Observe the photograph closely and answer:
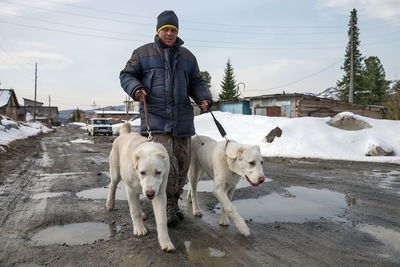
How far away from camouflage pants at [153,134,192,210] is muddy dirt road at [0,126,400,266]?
0.41 metres

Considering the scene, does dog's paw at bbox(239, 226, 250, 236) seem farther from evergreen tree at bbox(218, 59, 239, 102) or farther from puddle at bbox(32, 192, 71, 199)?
evergreen tree at bbox(218, 59, 239, 102)

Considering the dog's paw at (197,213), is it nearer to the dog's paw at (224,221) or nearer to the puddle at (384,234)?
the dog's paw at (224,221)

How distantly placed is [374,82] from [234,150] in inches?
1996

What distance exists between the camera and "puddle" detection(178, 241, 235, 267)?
2905mm

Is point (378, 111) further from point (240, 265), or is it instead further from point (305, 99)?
point (240, 265)

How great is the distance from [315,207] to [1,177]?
22.0 ft

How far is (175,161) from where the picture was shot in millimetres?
4137

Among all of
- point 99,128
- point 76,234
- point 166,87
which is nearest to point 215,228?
point 76,234

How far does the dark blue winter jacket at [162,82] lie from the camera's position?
415 cm

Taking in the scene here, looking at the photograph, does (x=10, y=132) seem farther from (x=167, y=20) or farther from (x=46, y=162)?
(x=167, y=20)

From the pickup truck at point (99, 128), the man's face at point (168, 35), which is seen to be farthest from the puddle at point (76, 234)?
the pickup truck at point (99, 128)

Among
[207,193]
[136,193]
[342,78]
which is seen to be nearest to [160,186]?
[136,193]

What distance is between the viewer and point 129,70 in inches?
165

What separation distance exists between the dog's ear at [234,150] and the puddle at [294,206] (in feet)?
3.41
